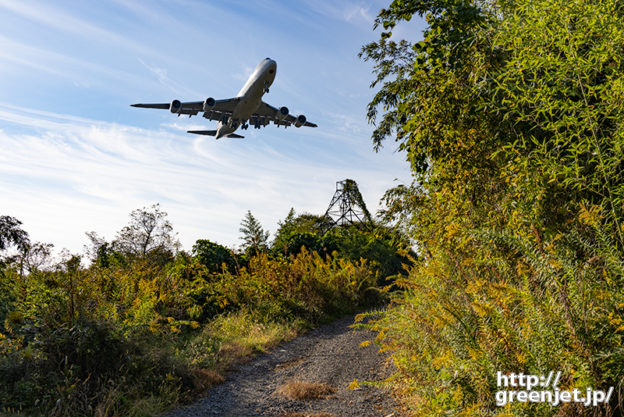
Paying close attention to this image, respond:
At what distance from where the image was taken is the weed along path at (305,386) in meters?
3.86

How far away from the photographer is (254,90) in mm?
18844

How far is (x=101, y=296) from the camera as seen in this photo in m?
4.64

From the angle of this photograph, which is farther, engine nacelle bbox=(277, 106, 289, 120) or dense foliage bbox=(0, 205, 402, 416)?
engine nacelle bbox=(277, 106, 289, 120)

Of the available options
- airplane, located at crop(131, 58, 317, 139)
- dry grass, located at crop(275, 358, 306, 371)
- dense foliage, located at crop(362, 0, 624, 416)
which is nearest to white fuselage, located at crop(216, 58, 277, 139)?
airplane, located at crop(131, 58, 317, 139)

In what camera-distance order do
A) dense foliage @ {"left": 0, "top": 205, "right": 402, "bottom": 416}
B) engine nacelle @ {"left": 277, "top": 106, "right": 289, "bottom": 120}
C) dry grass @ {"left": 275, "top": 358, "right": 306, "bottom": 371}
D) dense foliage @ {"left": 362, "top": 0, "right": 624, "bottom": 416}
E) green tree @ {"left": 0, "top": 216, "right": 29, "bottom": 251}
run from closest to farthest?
dense foliage @ {"left": 362, "top": 0, "right": 624, "bottom": 416}, dense foliage @ {"left": 0, "top": 205, "right": 402, "bottom": 416}, dry grass @ {"left": 275, "top": 358, "right": 306, "bottom": 371}, green tree @ {"left": 0, "top": 216, "right": 29, "bottom": 251}, engine nacelle @ {"left": 277, "top": 106, "right": 289, "bottom": 120}

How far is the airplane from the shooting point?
60.4 feet

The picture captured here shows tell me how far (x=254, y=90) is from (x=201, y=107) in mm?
2829

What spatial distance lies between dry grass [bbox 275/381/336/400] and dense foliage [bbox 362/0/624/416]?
2.66 ft

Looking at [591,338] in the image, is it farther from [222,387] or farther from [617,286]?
[222,387]

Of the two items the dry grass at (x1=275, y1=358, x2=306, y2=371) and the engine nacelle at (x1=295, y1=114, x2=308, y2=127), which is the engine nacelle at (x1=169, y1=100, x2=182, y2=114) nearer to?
the engine nacelle at (x1=295, y1=114, x2=308, y2=127)

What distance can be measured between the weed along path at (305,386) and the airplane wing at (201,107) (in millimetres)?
14445

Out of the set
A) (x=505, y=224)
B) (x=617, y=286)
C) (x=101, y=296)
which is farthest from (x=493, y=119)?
(x=101, y=296)

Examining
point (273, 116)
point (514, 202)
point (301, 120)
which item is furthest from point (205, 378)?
point (273, 116)

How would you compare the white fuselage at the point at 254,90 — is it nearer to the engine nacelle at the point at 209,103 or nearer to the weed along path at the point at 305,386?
the engine nacelle at the point at 209,103
